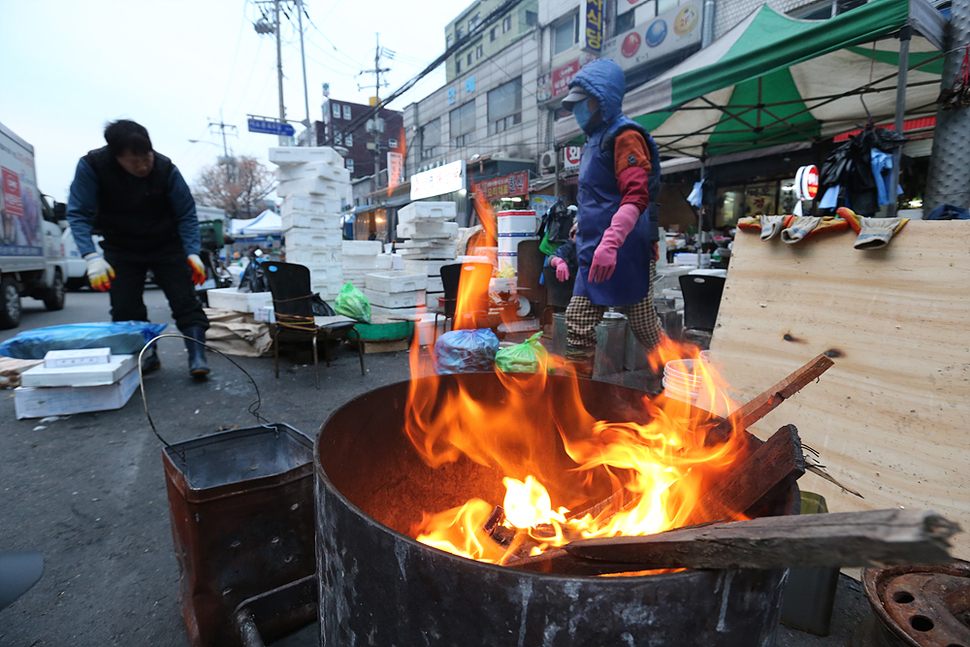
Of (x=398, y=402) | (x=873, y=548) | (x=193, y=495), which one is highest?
(x=873, y=548)

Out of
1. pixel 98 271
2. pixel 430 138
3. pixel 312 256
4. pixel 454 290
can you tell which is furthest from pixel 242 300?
pixel 430 138

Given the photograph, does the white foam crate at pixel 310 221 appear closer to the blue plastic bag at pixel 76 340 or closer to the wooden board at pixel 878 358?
the blue plastic bag at pixel 76 340

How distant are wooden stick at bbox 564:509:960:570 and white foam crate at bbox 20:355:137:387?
163 inches

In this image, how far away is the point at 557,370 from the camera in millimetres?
3928

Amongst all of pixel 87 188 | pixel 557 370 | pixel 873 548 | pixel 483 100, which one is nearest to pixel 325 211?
pixel 87 188

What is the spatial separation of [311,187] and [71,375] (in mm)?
4203

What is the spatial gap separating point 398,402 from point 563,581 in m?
1.08

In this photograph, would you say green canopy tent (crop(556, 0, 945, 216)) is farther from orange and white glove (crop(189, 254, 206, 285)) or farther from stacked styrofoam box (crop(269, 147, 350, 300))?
orange and white glove (crop(189, 254, 206, 285))

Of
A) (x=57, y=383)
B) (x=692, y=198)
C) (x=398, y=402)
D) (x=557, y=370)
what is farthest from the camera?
(x=692, y=198)

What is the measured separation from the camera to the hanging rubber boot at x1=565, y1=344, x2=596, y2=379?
3330 millimetres

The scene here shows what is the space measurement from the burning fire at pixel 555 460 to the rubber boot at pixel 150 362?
4197 millimetres

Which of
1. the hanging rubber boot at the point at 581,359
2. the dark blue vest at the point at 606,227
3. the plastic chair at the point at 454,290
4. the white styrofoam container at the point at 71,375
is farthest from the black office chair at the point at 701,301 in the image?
the white styrofoam container at the point at 71,375

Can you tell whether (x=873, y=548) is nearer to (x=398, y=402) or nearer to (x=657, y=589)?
(x=657, y=589)

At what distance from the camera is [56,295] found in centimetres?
964
